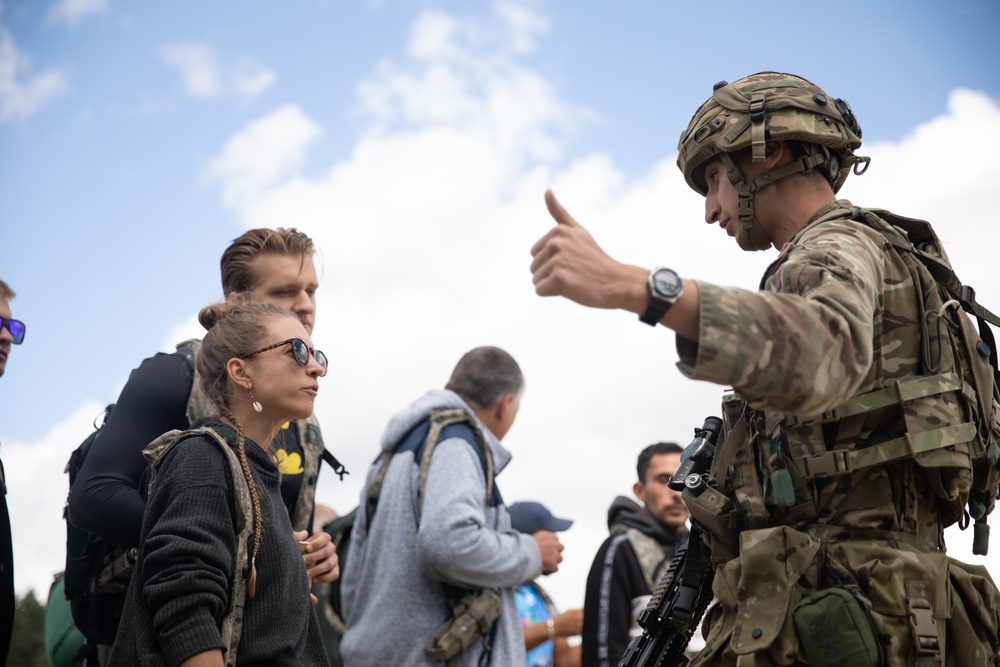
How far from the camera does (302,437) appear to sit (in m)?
4.76

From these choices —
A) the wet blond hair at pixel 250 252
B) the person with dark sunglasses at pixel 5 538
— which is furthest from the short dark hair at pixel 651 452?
the person with dark sunglasses at pixel 5 538

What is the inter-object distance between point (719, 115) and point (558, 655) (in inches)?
181

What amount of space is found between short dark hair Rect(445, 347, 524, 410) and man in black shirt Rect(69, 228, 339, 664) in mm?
1374

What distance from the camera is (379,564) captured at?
18.2 feet

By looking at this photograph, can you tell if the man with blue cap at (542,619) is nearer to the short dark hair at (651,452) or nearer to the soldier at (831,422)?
the short dark hair at (651,452)

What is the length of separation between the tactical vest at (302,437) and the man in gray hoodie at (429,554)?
2.77ft

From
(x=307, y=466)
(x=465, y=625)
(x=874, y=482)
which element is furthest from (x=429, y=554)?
(x=874, y=482)

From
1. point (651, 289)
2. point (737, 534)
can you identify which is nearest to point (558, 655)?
point (737, 534)

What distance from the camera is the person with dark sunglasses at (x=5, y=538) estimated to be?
5.00m

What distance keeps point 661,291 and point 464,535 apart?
294 cm

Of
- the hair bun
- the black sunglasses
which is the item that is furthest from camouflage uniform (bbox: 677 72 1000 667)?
the hair bun

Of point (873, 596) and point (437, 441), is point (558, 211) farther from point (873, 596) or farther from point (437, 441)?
point (437, 441)

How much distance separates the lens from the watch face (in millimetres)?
2674

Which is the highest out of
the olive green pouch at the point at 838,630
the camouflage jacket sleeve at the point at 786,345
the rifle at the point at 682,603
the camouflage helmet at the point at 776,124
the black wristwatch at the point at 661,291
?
the camouflage helmet at the point at 776,124
